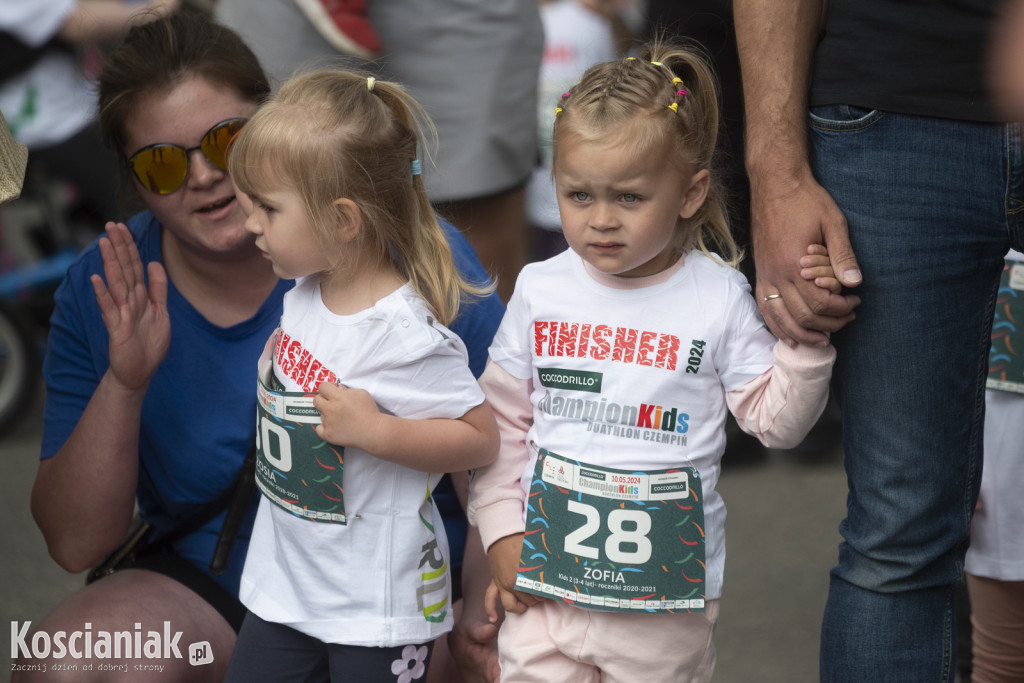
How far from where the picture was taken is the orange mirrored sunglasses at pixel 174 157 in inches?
78.3

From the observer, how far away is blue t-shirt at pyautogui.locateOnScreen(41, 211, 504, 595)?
6.86 feet

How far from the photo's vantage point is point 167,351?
2.04m

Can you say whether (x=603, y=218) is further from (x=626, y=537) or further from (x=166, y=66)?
(x=166, y=66)

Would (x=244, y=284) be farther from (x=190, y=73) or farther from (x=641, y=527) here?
(x=641, y=527)

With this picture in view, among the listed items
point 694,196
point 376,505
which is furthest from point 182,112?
point 694,196

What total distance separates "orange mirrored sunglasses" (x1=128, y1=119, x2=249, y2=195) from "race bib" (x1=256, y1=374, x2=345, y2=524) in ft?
1.57

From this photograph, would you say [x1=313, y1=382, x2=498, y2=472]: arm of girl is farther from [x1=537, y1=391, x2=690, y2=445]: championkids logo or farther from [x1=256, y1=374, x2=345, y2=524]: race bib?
[x1=537, y1=391, x2=690, y2=445]: championkids logo

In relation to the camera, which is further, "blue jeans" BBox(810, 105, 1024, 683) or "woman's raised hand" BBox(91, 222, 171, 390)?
"woman's raised hand" BBox(91, 222, 171, 390)

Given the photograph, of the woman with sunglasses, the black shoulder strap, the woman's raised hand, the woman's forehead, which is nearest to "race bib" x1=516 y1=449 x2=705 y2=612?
the woman with sunglasses

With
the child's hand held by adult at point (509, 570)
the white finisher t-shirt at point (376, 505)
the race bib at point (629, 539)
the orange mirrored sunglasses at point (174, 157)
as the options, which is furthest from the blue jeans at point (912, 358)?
the orange mirrored sunglasses at point (174, 157)

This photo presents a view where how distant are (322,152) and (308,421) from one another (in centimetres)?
40

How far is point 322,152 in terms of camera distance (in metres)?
1.68

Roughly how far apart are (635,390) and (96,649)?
1.06 meters

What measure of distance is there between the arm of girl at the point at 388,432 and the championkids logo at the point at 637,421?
7.4 inches
